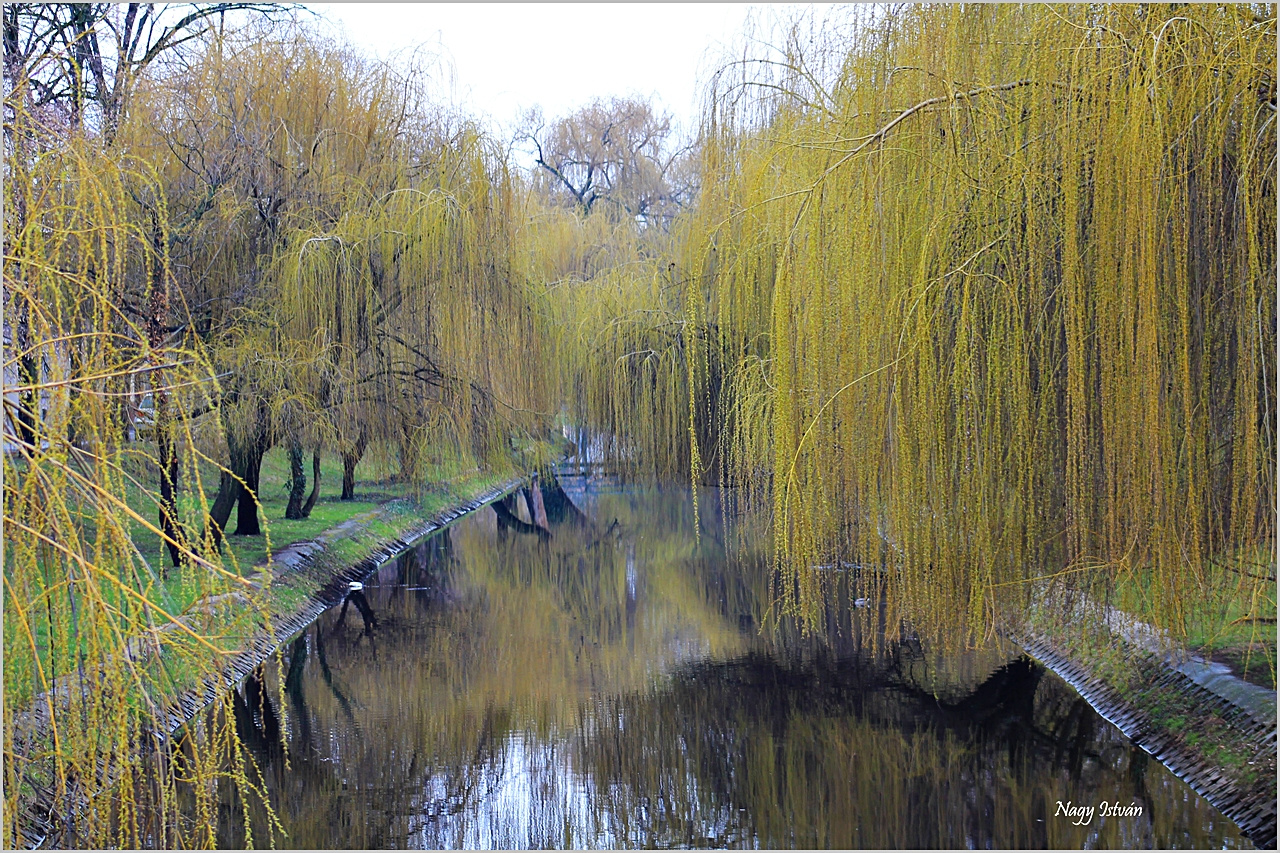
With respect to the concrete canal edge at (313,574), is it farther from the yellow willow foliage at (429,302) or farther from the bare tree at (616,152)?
the bare tree at (616,152)

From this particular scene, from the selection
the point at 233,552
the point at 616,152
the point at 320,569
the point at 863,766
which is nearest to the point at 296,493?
the point at 320,569

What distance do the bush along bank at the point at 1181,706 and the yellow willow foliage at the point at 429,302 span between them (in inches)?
201

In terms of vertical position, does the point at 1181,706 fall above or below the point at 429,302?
below

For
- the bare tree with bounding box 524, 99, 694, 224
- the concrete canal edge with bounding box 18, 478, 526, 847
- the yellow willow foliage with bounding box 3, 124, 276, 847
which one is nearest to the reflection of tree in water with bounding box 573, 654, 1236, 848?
the concrete canal edge with bounding box 18, 478, 526, 847

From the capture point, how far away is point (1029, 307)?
4707 millimetres

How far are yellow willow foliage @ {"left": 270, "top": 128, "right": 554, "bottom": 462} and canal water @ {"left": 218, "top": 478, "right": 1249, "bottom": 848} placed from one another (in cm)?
211

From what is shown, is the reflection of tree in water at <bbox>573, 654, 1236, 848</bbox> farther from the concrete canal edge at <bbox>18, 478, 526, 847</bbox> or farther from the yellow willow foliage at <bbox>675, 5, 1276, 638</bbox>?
the concrete canal edge at <bbox>18, 478, 526, 847</bbox>

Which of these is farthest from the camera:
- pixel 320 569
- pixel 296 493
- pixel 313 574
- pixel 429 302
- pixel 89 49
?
pixel 296 493

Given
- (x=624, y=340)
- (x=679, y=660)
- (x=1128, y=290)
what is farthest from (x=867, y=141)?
(x=624, y=340)

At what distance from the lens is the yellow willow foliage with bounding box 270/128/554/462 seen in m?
9.20

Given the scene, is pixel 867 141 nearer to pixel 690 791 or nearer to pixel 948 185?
pixel 948 185

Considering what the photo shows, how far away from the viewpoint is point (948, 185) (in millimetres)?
4895

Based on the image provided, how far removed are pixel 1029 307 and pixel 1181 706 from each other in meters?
3.05

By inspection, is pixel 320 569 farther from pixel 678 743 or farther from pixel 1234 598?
pixel 1234 598
